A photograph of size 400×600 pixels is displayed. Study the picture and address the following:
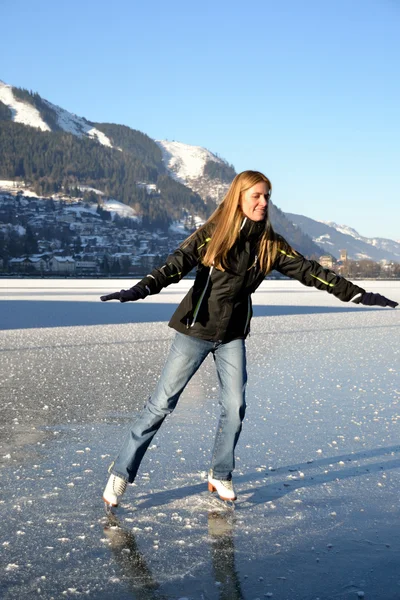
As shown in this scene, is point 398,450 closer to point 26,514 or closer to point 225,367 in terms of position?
point 225,367

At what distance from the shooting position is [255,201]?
3971 millimetres

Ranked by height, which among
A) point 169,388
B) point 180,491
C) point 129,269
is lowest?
point 129,269

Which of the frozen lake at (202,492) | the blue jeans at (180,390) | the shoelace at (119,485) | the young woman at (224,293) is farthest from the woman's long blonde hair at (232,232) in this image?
the frozen lake at (202,492)

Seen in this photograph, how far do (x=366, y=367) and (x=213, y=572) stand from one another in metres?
7.07

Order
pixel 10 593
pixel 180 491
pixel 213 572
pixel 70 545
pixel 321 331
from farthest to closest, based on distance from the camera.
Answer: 1. pixel 321 331
2. pixel 180 491
3. pixel 70 545
4. pixel 213 572
5. pixel 10 593

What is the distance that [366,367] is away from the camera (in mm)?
9906

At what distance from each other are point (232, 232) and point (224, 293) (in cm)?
34

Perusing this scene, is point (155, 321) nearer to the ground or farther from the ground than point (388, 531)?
nearer to the ground

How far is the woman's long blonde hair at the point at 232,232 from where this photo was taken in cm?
388

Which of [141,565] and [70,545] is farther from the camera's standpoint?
[70,545]

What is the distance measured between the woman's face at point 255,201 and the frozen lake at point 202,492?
1667mm

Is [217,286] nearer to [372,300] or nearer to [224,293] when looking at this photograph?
[224,293]

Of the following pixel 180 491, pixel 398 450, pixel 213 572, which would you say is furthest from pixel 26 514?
pixel 398 450

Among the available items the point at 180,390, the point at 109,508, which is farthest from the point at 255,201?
the point at 109,508
